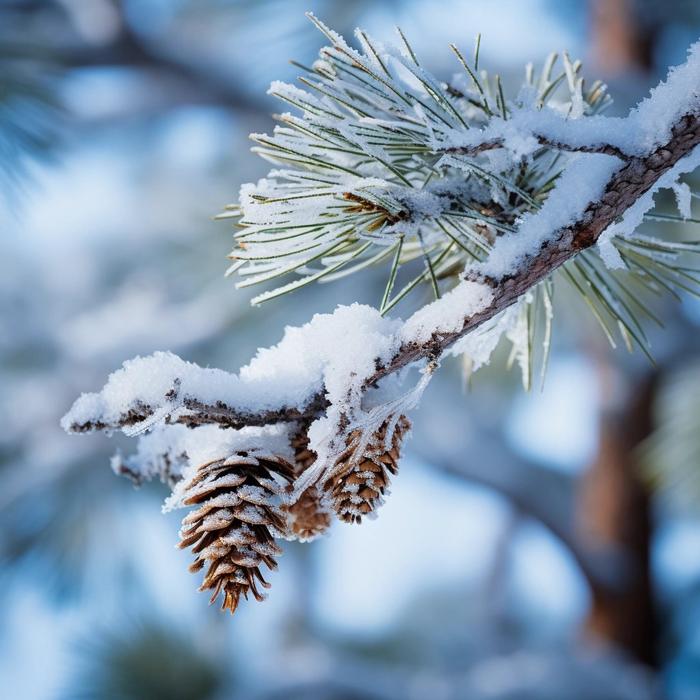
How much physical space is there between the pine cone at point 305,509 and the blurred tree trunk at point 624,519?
1872 millimetres

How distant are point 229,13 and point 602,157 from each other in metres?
1.80

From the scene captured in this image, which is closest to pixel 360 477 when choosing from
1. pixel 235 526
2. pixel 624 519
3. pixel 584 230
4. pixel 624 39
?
pixel 235 526

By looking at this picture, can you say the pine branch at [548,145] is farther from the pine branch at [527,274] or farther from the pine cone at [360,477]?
the pine cone at [360,477]

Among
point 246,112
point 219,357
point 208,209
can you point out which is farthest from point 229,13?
point 219,357

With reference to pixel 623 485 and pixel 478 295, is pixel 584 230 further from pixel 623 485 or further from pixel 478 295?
pixel 623 485

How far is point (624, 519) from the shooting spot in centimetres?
227

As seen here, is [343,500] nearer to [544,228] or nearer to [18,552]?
[544,228]

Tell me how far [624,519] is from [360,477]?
2072mm

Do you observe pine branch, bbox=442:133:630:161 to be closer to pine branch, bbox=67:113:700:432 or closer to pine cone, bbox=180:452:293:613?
pine branch, bbox=67:113:700:432

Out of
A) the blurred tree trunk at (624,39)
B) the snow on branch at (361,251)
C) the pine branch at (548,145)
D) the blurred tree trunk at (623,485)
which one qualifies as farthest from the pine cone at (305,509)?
the blurred tree trunk at (624,39)

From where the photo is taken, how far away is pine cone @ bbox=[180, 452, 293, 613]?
0.41 meters

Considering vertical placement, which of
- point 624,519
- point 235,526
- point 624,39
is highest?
point 624,39

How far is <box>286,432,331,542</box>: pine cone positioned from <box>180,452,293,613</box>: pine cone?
42mm

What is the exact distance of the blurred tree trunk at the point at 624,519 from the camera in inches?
85.1
